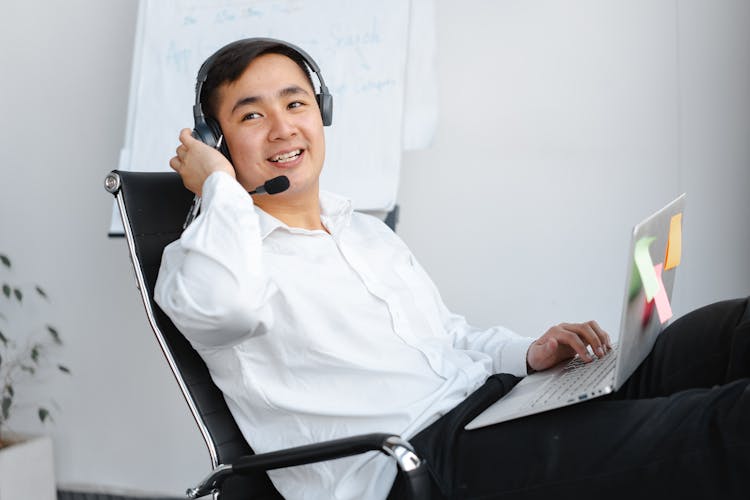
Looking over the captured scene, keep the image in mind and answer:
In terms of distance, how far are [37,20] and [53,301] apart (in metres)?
0.86

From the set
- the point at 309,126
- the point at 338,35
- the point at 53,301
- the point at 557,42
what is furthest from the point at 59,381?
the point at 557,42

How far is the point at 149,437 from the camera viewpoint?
2447mm

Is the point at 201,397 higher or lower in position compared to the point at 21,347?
higher

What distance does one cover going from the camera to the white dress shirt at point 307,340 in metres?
1.08

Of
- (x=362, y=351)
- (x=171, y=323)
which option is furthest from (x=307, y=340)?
(x=171, y=323)

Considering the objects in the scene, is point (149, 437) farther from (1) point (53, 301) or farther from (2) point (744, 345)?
(2) point (744, 345)

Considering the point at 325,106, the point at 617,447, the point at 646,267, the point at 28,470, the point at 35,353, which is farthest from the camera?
the point at 35,353

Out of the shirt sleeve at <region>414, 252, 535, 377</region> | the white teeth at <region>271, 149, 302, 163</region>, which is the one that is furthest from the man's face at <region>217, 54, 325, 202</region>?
the shirt sleeve at <region>414, 252, 535, 377</region>

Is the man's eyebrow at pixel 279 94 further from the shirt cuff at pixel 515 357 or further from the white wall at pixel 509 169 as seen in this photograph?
the white wall at pixel 509 169

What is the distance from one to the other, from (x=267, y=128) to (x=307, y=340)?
37 cm

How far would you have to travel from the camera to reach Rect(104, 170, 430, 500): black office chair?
0.99 m

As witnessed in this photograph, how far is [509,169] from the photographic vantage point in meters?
2.01

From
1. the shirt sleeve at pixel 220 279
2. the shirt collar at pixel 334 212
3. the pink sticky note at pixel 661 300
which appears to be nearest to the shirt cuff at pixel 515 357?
the pink sticky note at pixel 661 300

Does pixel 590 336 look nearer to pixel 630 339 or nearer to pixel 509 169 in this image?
pixel 630 339
